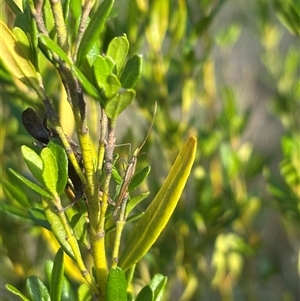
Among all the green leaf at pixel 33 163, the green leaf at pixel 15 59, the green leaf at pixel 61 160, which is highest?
the green leaf at pixel 15 59

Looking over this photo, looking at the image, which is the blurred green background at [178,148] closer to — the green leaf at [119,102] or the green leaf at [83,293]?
the green leaf at [83,293]

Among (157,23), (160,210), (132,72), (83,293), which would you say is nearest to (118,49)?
(132,72)

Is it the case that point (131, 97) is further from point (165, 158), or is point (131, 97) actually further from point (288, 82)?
point (288, 82)

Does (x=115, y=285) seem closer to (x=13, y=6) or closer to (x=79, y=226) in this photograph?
(x=79, y=226)

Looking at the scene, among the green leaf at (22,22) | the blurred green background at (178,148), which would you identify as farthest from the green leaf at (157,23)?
the green leaf at (22,22)

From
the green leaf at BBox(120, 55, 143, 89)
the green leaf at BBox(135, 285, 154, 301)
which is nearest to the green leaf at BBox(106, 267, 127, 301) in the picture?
the green leaf at BBox(135, 285, 154, 301)

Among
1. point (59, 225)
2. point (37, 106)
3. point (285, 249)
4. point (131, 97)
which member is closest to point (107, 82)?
point (131, 97)
